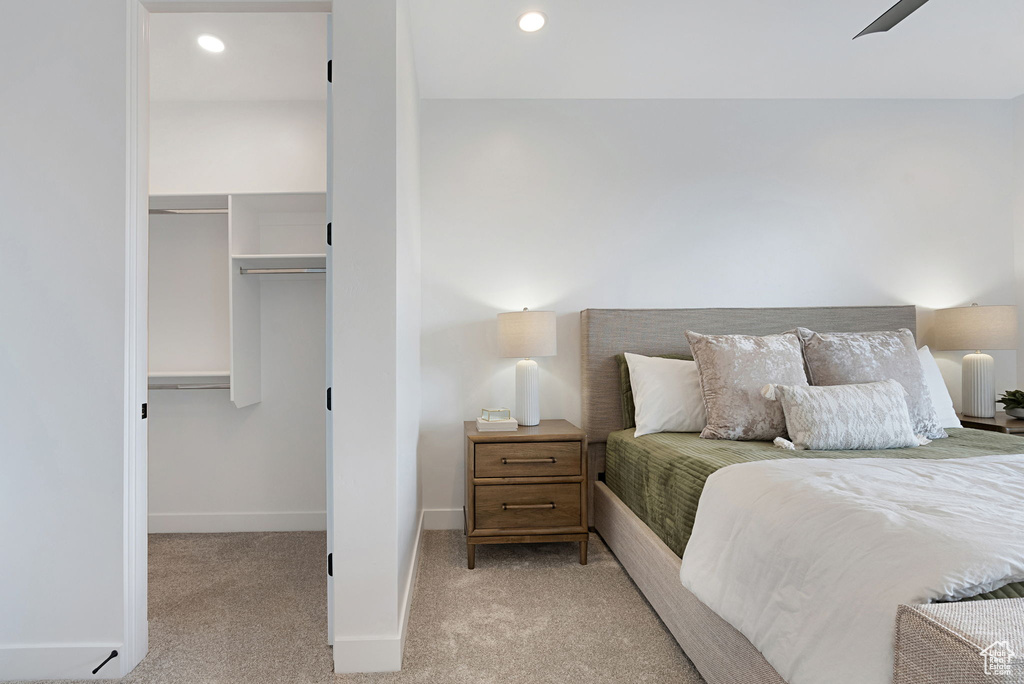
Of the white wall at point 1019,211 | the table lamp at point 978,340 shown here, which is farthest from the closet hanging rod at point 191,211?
the white wall at point 1019,211

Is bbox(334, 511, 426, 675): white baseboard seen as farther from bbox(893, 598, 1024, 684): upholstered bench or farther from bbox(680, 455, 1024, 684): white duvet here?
bbox(893, 598, 1024, 684): upholstered bench

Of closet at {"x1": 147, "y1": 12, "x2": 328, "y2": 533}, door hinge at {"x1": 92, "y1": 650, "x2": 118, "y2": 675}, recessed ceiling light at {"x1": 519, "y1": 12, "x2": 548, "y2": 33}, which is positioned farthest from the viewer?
closet at {"x1": 147, "y1": 12, "x2": 328, "y2": 533}

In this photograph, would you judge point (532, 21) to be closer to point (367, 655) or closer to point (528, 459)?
point (528, 459)

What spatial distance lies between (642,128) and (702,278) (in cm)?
96

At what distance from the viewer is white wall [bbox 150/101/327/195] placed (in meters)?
3.08

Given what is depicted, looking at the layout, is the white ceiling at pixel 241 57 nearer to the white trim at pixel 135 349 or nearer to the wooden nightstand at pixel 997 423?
the white trim at pixel 135 349

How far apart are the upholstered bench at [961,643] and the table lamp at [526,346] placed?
2091mm

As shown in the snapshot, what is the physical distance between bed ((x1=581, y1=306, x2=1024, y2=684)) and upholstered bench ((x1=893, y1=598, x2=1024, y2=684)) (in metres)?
0.12

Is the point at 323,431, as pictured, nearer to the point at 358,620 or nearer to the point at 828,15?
the point at 358,620

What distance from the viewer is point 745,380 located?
243cm

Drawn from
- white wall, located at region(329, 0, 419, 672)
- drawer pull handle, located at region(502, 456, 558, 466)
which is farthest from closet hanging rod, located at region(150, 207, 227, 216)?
drawer pull handle, located at region(502, 456, 558, 466)

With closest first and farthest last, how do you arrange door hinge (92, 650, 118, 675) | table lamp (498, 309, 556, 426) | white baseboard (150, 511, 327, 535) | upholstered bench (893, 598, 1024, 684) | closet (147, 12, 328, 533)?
upholstered bench (893, 598, 1024, 684) < door hinge (92, 650, 118, 675) < table lamp (498, 309, 556, 426) < closet (147, 12, 328, 533) < white baseboard (150, 511, 327, 535)

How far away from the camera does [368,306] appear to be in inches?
70.8

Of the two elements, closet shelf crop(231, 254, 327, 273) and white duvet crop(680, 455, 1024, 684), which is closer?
white duvet crop(680, 455, 1024, 684)
